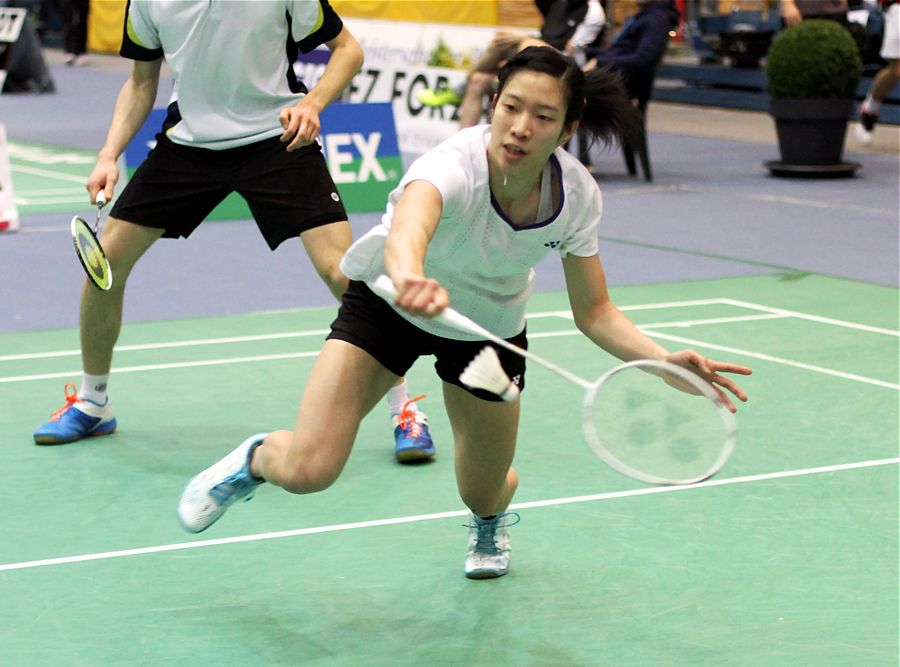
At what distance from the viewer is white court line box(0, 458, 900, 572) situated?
3.96 metres

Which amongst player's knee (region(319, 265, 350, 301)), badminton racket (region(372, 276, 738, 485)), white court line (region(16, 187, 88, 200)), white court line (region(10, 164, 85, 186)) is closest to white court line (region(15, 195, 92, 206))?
white court line (region(16, 187, 88, 200))

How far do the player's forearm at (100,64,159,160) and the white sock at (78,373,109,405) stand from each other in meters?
0.79

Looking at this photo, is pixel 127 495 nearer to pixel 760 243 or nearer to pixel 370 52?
pixel 760 243

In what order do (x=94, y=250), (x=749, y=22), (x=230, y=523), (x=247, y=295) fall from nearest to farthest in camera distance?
(x=230, y=523) → (x=94, y=250) → (x=247, y=295) → (x=749, y=22)

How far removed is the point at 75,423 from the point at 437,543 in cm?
163

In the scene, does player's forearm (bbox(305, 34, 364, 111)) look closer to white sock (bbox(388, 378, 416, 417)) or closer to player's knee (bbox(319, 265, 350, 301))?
player's knee (bbox(319, 265, 350, 301))

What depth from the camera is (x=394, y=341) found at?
11.5ft

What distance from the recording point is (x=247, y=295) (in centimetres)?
757

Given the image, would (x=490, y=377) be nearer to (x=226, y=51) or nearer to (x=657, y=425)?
(x=657, y=425)

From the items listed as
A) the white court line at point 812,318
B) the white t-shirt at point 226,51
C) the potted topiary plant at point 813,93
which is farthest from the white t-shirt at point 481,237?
the potted topiary plant at point 813,93

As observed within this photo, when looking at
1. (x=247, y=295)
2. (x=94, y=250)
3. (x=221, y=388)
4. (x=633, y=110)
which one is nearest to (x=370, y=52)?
(x=247, y=295)

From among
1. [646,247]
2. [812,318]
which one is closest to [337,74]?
[812,318]

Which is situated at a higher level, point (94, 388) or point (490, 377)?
point (490, 377)

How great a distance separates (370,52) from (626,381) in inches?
435
